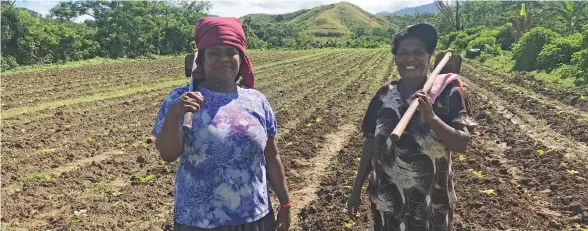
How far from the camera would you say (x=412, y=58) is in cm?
217

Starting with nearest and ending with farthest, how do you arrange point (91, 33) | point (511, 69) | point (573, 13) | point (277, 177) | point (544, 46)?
point (277, 177) < point (544, 46) < point (511, 69) < point (573, 13) < point (91, 33)

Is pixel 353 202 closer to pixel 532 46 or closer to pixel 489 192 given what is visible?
pixel 489 192

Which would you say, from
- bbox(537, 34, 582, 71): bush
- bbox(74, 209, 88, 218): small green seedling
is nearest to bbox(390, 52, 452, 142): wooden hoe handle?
bbox(74, 209, 88, 218): small green seedling

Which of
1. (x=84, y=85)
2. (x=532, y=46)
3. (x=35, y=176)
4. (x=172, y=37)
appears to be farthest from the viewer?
(x=172, y=37)

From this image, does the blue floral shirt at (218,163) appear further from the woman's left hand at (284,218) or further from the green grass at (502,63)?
the green grass at (502,63)

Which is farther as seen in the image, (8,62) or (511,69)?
(8,62)

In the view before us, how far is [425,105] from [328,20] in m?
132

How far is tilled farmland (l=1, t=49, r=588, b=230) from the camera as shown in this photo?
15.4ft

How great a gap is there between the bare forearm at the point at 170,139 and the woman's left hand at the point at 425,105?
39.1 inches

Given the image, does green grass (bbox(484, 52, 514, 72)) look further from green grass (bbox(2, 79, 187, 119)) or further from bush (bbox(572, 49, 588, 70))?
green grass (bbox(2, 79, 187, 119))

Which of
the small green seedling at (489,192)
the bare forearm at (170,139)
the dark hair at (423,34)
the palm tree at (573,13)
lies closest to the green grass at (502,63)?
the palm tree at (573,13)

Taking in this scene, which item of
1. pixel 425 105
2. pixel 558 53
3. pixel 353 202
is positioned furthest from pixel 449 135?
pixel 558 53

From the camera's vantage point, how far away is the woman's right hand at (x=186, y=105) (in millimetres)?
1809

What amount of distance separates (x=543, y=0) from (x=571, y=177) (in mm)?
33554
